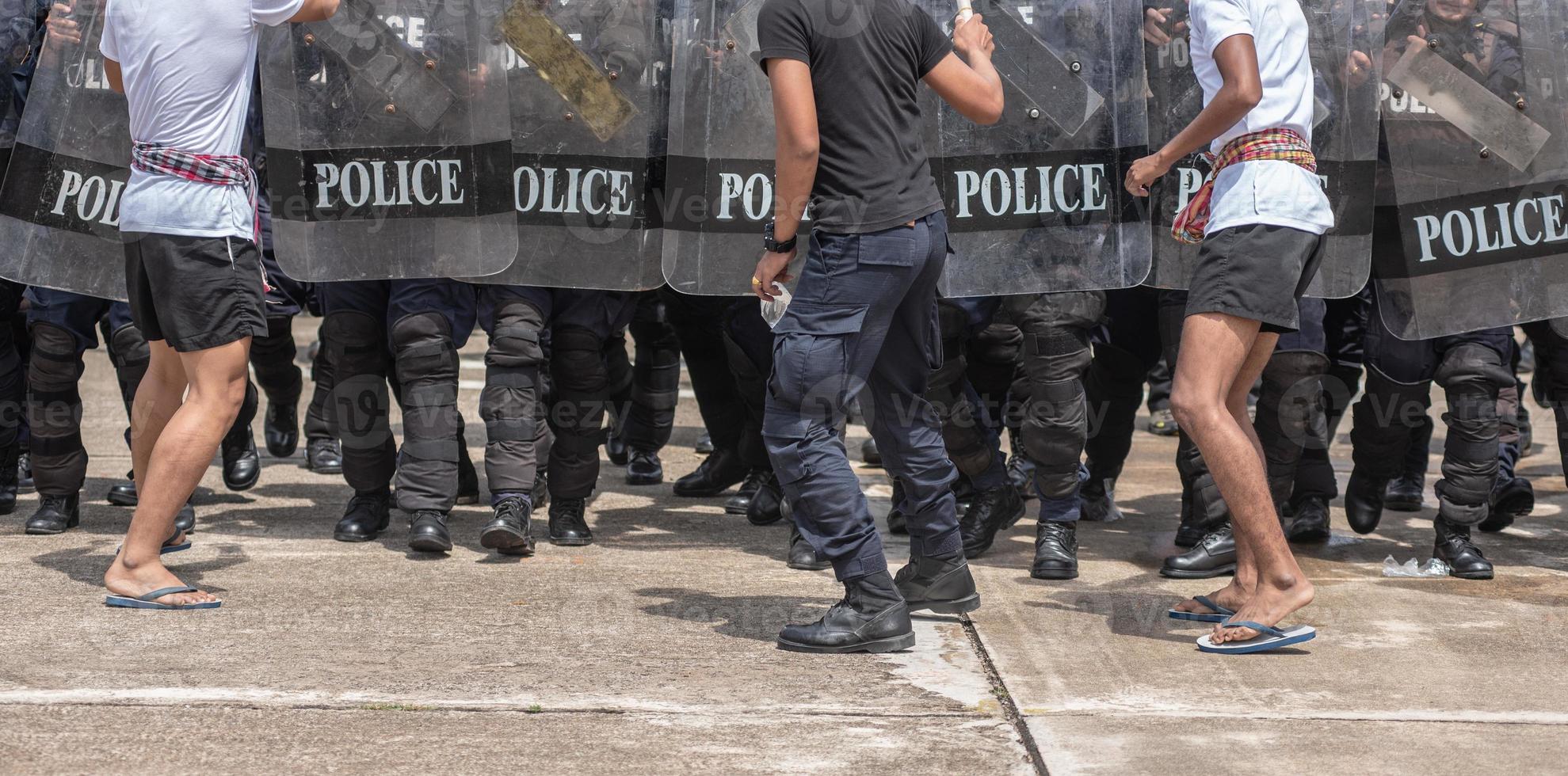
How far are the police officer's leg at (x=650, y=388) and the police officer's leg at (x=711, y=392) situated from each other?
0.09 metres

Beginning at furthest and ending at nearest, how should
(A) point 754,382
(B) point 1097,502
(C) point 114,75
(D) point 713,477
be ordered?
(D) point 713,477 < (B) point 1097,502 < (A) point 754,382 < (C) point 114,75

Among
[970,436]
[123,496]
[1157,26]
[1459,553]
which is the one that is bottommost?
[123,496]

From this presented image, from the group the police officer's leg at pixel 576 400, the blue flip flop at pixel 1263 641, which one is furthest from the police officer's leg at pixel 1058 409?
the police officer's leg at pixel 576 400

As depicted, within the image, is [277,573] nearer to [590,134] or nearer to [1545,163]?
[590,134]

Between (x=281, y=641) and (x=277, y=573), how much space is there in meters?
0.80

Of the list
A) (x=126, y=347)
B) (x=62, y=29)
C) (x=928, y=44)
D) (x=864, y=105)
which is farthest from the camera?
(x=126, y=347)

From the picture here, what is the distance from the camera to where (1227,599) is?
428cm

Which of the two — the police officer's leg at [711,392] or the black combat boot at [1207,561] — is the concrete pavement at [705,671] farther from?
the police officer's leg at [711,392]

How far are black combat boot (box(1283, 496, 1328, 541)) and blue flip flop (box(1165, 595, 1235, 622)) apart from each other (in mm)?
1198

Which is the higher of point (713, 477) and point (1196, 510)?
point (1196, 510)

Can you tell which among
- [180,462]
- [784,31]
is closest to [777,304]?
[784,31]

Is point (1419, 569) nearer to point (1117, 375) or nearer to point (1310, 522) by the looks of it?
point (1310, 522)

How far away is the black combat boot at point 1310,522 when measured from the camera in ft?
17.6

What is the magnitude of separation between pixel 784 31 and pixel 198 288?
1697 millimetres
